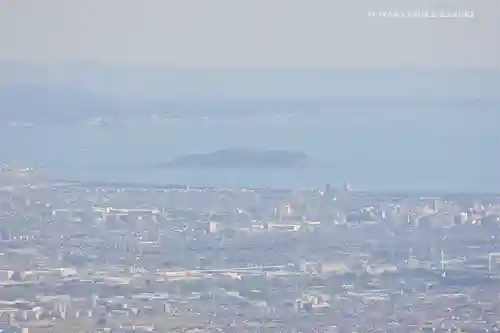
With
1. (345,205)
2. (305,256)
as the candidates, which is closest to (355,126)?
(345,205)

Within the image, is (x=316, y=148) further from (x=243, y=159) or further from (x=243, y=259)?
(x=243, y=259)

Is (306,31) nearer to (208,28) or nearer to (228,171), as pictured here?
(208,28)

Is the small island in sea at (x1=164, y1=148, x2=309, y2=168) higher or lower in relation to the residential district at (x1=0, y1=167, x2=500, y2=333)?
higher

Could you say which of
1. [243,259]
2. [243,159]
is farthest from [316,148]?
[243,259]
